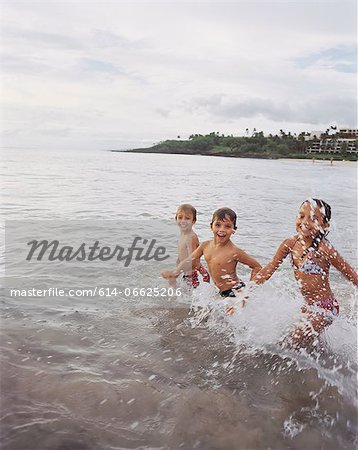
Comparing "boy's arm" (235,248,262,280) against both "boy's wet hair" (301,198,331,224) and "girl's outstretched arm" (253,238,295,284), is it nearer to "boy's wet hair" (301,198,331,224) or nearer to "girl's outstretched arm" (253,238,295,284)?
"girl's outstretched arm" (253,238,295,284)

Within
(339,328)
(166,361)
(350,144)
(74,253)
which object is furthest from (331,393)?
(350,144)

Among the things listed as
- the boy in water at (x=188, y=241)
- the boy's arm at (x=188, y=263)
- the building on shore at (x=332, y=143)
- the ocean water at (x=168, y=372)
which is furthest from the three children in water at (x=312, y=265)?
the building on shore at (x=332, y=143)

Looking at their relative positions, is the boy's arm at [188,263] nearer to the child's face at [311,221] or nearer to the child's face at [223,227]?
the child's face at [223,227]

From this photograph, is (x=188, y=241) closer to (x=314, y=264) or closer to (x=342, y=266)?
(x=314, y=264)

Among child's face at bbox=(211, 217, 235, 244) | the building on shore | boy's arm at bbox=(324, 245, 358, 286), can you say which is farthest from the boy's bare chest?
the building on shore

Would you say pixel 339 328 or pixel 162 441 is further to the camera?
pixel 339 328

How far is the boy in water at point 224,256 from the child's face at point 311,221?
790mm

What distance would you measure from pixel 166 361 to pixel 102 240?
537 centimetres

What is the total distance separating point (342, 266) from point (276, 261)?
0.61 meters

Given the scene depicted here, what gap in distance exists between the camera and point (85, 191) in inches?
696

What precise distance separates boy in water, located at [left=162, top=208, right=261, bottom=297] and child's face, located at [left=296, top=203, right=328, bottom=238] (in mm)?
790

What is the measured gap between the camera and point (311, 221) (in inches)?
156

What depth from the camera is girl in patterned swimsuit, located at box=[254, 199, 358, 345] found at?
394 centimetres

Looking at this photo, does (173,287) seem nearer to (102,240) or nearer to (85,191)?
(102,240)
